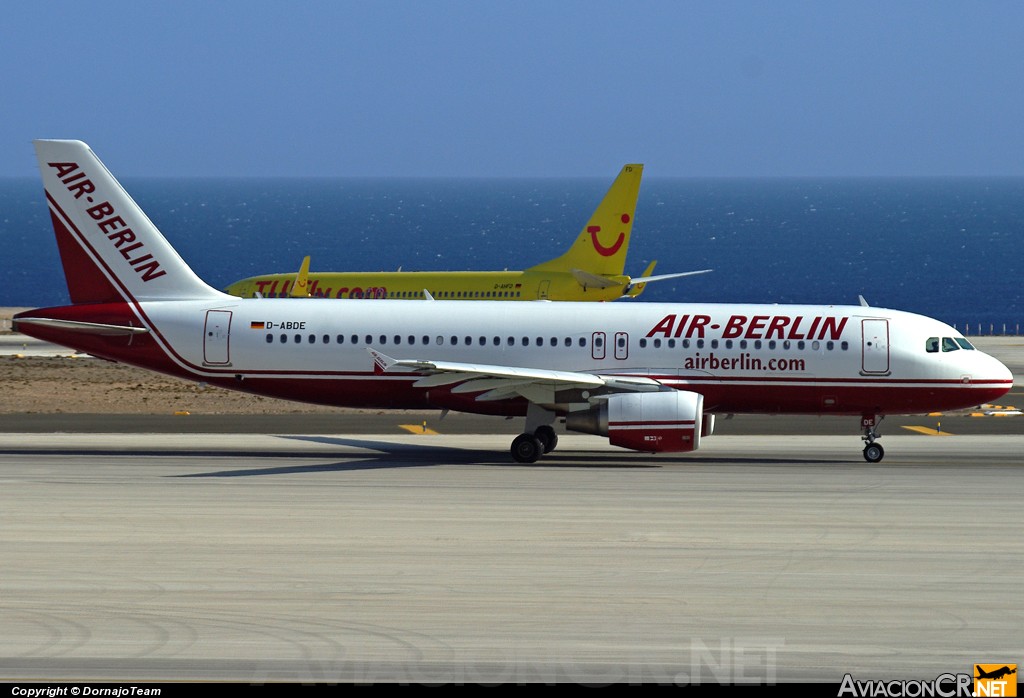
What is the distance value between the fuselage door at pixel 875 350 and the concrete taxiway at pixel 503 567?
8.08ft

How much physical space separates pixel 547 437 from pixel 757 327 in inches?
235

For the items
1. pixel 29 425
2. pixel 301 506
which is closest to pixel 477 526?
pixel 301 506

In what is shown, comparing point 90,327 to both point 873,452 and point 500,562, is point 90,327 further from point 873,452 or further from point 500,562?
point 873,452

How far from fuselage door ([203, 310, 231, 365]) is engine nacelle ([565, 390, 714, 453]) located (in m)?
9.86

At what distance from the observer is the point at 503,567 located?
2203cm

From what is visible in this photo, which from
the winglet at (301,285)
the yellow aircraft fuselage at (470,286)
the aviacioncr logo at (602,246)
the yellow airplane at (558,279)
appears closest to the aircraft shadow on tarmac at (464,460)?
the winglet at (301,285)

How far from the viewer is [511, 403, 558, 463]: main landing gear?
110 feet

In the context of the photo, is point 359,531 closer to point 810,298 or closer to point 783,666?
point 783,666

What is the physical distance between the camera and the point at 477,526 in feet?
83.1

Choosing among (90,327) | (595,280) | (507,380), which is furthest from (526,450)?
(595,280)

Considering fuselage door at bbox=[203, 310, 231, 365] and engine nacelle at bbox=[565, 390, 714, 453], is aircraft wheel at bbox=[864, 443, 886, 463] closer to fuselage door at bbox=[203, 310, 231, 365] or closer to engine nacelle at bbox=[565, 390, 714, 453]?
engine nacelle at bbox=[565, 390, 714, 453]

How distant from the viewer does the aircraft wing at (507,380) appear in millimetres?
32219

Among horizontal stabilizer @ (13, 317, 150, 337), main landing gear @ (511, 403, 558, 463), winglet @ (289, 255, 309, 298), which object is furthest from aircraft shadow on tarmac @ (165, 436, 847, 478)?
winglet @ (289, 255, 309, 298)

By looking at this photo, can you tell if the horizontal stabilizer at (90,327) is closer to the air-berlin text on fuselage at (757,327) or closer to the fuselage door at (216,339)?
the fuselage door at (216,339)
